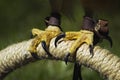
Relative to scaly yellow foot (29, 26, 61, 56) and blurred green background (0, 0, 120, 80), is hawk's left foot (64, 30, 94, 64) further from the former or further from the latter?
blurred green background (0, 0, 120, 80)

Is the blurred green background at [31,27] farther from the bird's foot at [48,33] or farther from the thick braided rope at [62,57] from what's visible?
the thick braided rope at [62,57]

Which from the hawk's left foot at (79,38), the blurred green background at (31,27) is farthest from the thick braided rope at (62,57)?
the blurred green background at (31,27)

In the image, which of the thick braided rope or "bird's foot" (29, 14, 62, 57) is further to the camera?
"bird's foot" (29, 14, 62, 57)

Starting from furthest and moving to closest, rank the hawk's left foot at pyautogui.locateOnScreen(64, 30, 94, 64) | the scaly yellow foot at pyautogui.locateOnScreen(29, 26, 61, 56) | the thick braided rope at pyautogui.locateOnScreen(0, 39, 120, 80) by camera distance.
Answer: the scaly yellow foot at pyautogui.locateOnScreen(29, 26, 61, 56) < the hawk's left foot at pyautogui.locateOnScreen(64, 30, 94, 64) < the thick braided rope at pyautogui.locateOnScreen(0, 39, 120, 80)

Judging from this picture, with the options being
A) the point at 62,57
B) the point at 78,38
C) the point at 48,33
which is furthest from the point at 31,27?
the point at 62,57

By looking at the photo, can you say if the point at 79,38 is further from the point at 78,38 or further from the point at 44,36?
the point at 44,36

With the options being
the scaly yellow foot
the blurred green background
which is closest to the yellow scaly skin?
the scaly yellow foot

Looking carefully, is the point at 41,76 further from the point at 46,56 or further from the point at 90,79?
the point at 46,56
